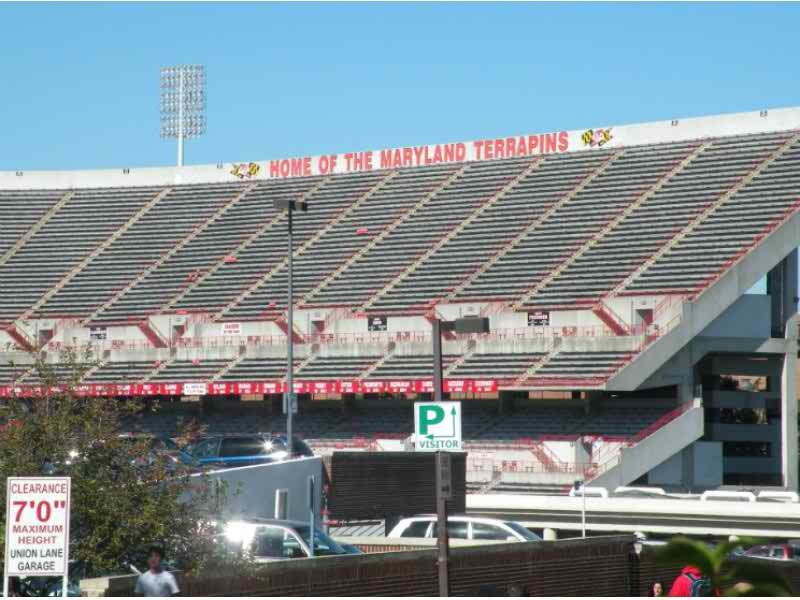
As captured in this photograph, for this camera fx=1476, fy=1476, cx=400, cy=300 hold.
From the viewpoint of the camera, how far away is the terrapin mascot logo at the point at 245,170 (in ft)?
267

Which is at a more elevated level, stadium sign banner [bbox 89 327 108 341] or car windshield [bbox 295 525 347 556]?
stadium sign banner [bbox 89 327 108 341]

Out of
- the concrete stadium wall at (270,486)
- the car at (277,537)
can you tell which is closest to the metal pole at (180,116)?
the concrete stadium wall at (270,486)

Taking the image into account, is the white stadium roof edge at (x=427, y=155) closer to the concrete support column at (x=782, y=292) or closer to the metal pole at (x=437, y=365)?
the concrete support column at (x=782, y=292)

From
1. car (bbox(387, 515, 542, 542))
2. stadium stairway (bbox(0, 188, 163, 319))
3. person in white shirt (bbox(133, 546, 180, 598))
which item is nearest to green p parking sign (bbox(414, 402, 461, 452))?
car (bbox(387, 515, 542, 542))

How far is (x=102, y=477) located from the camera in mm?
18781

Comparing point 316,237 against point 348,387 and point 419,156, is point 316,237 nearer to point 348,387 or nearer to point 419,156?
point 419,156

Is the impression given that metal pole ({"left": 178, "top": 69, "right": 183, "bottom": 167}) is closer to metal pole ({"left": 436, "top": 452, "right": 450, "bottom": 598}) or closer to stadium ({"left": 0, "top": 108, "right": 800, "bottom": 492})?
stadium ({"left": 0, "top": 108, "right": 800, "bottom": 492})

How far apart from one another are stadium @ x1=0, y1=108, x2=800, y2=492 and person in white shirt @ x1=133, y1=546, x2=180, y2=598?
28.5m

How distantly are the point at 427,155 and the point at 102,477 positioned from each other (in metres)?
58.0

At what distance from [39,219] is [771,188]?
138 feet

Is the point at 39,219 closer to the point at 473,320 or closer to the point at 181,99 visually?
the point at 181,99

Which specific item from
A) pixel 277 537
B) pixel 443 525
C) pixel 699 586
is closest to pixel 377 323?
pixel 277 537

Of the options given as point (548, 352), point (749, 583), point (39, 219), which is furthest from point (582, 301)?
point (749, 583)

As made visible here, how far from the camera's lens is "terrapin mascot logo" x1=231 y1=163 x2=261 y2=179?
81.5 meters
